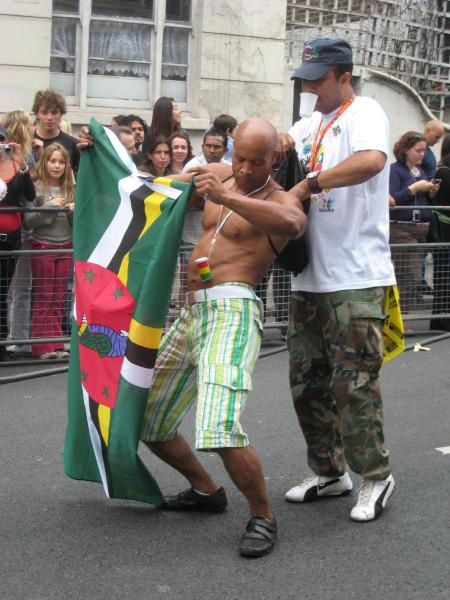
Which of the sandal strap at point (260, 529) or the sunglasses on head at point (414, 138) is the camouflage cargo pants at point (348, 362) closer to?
the sandal strap at point (260, 529)

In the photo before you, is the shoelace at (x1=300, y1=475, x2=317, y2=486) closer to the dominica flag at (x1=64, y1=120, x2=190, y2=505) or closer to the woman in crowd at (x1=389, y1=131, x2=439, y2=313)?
the dominica flag at (x1=64, y1=120, x2=190, y2=505)

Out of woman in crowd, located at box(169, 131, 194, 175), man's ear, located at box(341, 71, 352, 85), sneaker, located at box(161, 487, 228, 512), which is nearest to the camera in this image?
man's ear, located at box(341, 71, 352, 85)

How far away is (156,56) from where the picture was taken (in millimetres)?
14055

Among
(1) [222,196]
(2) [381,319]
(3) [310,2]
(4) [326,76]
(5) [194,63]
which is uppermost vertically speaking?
(3) [310,2]

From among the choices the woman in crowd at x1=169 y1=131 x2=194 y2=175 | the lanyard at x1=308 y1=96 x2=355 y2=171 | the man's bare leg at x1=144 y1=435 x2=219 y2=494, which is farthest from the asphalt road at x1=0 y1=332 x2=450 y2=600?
the woman in crowd at x1=169 y1=131 x2=194 y2=175

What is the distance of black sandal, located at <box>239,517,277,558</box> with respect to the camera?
15.4 ft

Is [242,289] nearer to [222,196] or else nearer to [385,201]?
[222,196]

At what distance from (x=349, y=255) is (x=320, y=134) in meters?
0.58

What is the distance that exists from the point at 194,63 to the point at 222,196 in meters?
9.99

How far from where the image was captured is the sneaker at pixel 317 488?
215 inches

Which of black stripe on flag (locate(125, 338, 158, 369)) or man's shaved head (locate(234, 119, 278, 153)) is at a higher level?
man's shaved head (locate(234, 119, 278, 153))

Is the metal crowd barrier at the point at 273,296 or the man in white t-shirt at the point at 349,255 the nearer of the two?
the man in white t-shirt at the point at 349,255

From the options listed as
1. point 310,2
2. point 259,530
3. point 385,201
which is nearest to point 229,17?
point 310,2

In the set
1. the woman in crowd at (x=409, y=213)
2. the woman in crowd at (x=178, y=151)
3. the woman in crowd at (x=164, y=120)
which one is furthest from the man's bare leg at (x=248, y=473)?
the woman in crowd at (x=164, y=120)
